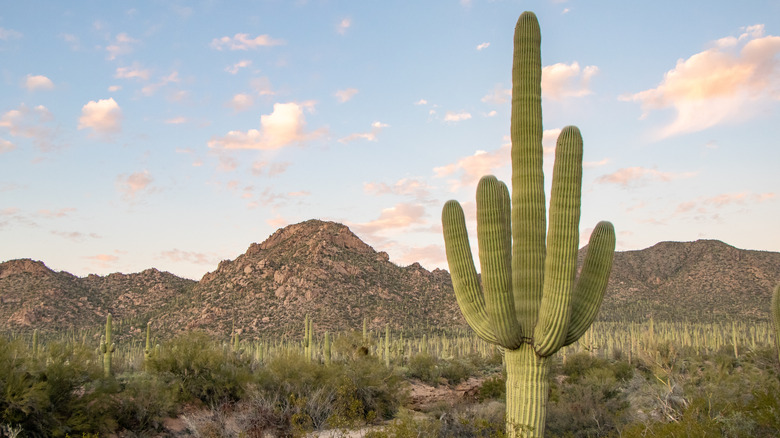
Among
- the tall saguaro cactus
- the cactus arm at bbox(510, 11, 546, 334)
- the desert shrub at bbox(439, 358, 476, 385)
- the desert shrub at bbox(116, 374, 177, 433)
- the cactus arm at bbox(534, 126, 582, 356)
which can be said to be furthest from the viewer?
the desert shrub at bbox(439, 358, 476, 385)

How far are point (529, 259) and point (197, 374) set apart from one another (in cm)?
872

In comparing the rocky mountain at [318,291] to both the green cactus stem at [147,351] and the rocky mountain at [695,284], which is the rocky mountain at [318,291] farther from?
the green cactus stem at [147,351]

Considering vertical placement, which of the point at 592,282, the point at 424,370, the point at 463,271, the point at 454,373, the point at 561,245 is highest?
the point at 561,245

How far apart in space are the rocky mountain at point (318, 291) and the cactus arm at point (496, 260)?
33.4 meters

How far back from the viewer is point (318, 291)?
47.8 m

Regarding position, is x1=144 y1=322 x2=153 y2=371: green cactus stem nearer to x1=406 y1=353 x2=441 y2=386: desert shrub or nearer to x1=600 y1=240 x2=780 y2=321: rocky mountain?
x1=406 y1=353 x2=441 y2=386: desert shrub

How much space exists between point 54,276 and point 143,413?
1984 inches

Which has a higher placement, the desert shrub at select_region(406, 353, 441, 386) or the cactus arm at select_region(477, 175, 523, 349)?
the cactus arm at select_region(477, 175, 523, 349)

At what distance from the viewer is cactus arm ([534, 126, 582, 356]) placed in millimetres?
8664

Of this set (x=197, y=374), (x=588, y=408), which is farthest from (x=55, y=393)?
(x=588, y=408)

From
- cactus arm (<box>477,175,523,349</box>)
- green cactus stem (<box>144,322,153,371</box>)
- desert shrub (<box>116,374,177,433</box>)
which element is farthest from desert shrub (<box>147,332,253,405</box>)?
cactus arm (<box>477,175,523,349</box>)

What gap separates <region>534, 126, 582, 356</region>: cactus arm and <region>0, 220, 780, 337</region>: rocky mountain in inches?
1343

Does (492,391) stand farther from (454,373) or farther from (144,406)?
(144,406)

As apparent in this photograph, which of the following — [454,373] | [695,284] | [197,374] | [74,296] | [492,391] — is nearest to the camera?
[197,374]
